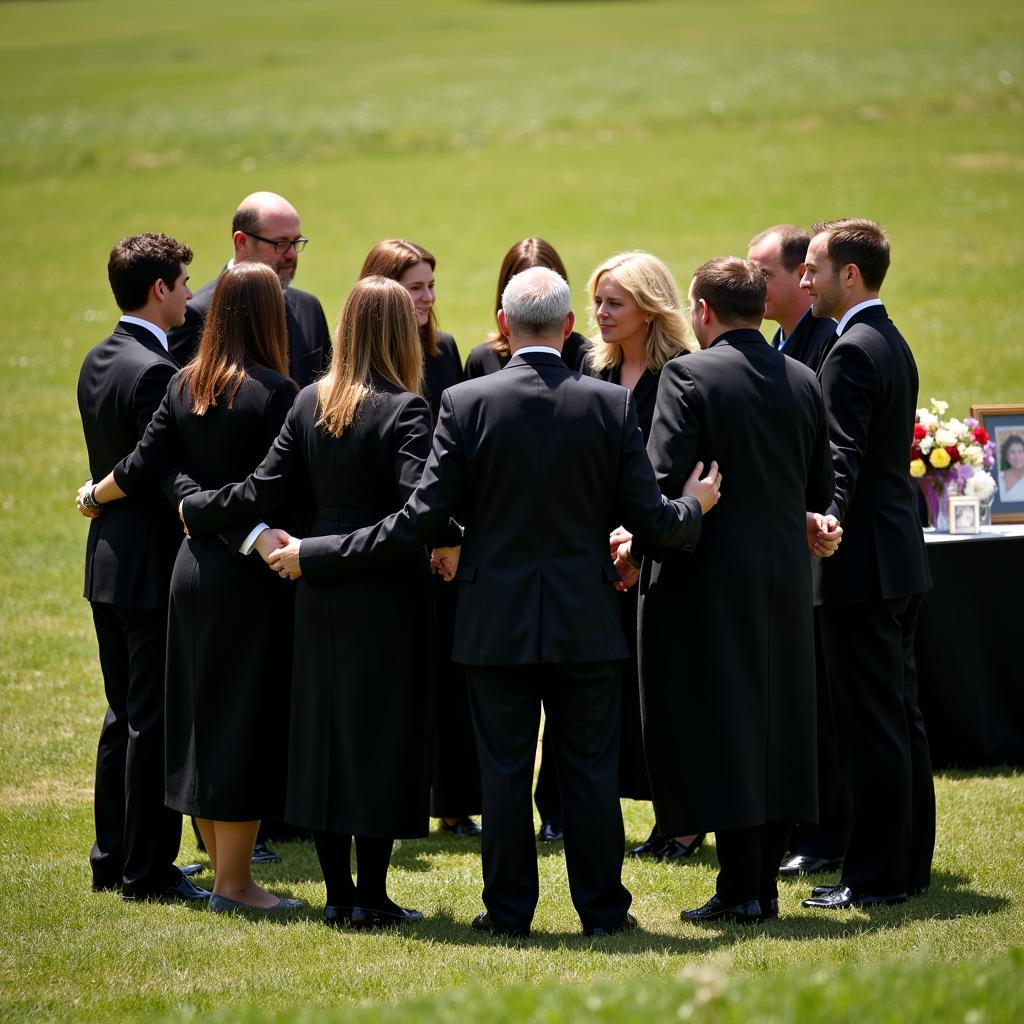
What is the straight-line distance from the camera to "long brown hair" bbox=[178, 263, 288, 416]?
5918 mm

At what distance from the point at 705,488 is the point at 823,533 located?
575 millimetres

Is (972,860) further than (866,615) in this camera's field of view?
Yes

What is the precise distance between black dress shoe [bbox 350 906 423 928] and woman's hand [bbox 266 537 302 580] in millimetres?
1324

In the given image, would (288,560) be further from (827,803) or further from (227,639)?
(827,803)

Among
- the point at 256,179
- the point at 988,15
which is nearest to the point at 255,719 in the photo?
the point at 256,179

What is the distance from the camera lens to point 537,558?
5.50 meters

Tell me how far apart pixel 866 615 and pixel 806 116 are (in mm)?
36036

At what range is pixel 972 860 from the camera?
657cm

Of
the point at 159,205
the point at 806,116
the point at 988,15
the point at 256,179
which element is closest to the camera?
the point at 159,205

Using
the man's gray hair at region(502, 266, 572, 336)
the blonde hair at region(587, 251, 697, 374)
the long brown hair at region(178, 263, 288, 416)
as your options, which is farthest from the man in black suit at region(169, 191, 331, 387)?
the man's gray hair at region(502, 266, 572, 336)

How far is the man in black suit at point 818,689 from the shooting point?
6.75 m

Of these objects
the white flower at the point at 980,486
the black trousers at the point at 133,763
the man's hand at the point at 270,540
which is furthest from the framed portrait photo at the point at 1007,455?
the black trousers at the point at 133,763

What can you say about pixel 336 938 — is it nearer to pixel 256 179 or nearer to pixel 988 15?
pixel 256 179

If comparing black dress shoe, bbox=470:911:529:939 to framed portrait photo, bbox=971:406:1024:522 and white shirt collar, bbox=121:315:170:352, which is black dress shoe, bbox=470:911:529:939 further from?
framed portrait photo, bbox=971:406:1024:522
